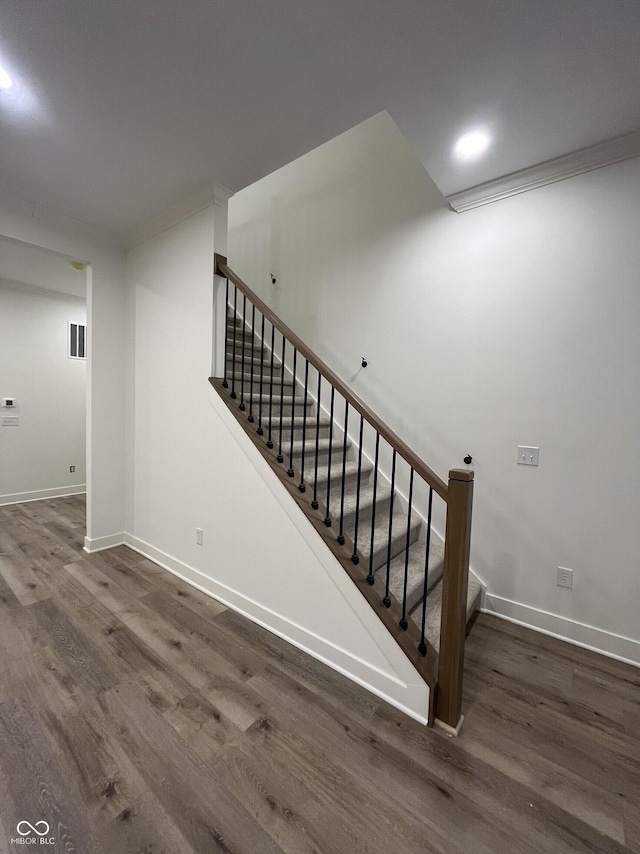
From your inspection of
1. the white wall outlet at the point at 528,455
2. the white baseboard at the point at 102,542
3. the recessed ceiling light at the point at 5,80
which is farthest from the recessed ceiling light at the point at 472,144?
the white baseboard at the point at 102,542

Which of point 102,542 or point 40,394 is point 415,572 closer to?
point 102,542

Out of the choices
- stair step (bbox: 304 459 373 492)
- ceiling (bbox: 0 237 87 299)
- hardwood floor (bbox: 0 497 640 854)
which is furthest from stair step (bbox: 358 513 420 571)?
ceiling (bbox: 0 237 87 299)

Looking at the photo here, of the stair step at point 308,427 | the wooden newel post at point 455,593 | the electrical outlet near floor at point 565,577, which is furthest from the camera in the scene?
the stair step at point 308,427

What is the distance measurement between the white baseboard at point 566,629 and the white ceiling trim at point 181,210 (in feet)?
10.8

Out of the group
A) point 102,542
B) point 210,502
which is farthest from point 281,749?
point 102,542

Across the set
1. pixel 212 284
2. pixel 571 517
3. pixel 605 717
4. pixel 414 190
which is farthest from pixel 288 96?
pixel 605 717

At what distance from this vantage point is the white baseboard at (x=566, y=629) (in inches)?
76.3

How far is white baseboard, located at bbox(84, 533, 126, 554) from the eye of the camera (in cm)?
310

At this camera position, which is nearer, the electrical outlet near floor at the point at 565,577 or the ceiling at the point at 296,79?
the ceiling at the point at 296,79

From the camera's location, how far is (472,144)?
191 cm

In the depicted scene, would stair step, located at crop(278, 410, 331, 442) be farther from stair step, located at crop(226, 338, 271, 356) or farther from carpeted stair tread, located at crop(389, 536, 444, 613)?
carpeted stair tread, located at crop(389, 536, 444, 613)

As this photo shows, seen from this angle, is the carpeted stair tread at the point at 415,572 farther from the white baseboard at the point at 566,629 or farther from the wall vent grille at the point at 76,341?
the wall vent grille at the point at 76,341

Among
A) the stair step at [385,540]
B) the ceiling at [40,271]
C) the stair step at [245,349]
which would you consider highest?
the ceiling at [40,271]

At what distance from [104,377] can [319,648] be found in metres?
2.87
